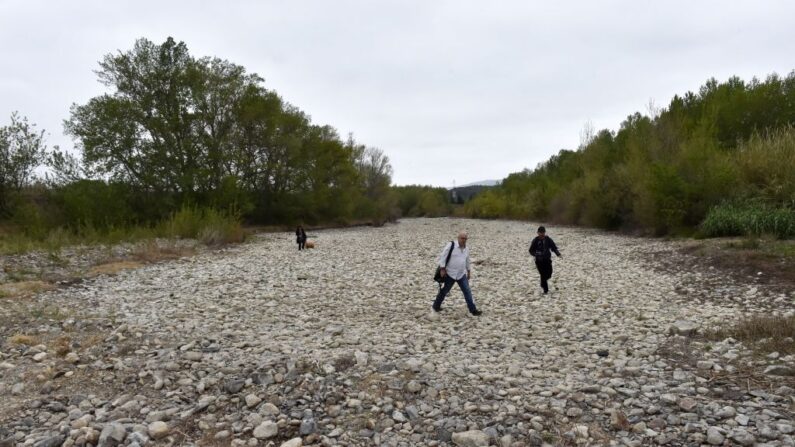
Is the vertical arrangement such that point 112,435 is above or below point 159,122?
below

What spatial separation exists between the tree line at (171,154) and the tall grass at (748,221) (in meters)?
30.2

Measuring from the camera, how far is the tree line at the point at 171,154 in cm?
2842

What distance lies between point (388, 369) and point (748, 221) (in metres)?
20.5

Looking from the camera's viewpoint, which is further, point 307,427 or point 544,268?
point 544,268

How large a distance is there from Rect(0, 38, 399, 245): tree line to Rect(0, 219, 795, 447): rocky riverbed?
64.5 ft

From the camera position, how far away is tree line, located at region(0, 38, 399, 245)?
93.2 ft

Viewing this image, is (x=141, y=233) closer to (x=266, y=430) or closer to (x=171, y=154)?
(x=171, y=154)

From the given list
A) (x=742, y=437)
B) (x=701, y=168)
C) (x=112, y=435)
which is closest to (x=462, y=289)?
(x=742, y=437)

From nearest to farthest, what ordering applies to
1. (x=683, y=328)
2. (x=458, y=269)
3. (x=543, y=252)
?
(x=683, y=328), (x=458, y=269), (x=543, y=252)

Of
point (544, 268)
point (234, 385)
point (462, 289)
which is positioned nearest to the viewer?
point (234, 385)

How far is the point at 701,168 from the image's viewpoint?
84.4 ft

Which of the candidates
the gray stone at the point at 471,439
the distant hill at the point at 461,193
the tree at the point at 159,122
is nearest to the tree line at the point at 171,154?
the tree at the point at 159,122

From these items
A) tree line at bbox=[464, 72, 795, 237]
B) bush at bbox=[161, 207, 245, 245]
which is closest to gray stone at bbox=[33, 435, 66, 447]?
bush at bbox=[161, 207, 245, 245]

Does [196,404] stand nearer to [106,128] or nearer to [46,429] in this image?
[46,429]
